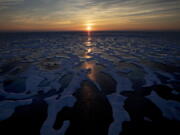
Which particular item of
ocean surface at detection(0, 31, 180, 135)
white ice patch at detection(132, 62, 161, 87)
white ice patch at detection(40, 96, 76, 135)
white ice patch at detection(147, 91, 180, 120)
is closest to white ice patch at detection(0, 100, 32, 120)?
ocean surface at detection(0, 31, 180, 135)

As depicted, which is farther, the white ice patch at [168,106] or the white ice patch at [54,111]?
the white ice patch at [168,106]

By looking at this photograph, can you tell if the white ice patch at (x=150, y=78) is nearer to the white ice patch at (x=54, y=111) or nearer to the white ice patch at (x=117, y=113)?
the white ice patch at (x=117, y=113)

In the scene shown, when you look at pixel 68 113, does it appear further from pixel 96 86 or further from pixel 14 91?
pixel 14 91

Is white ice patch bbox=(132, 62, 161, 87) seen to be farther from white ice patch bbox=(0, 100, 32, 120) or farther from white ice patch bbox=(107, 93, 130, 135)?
white ice patch bbox=(0, 100, 32, 120)

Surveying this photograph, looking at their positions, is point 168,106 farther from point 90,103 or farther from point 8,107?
point 8,107

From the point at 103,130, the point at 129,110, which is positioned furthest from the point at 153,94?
the point at 103,130

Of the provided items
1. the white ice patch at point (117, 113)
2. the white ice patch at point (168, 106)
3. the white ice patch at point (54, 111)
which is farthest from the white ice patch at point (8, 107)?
the white ice patch at point (168, 106)

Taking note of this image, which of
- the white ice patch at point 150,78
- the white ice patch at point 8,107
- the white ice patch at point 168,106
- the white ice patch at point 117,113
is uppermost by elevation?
the white ice patch at point 150,78
